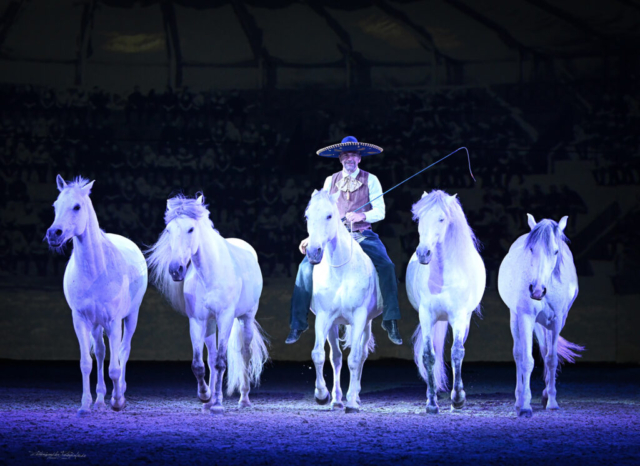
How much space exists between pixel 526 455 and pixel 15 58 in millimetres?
8293

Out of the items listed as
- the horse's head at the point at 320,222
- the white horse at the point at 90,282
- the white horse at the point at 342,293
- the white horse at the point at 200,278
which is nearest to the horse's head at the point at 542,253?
the white horse at the point at 342,293

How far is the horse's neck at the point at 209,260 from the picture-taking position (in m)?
5.83

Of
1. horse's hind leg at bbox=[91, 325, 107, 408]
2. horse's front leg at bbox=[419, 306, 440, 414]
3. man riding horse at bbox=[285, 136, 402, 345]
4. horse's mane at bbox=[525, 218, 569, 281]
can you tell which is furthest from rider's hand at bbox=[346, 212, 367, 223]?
horse's hind leg at bbox=[91, 325, 107, 408]

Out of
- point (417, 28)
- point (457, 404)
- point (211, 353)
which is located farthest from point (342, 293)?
point (417, 28)

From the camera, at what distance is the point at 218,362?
5926mm

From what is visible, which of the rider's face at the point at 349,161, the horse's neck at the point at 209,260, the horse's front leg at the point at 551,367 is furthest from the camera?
the rider's face at the point at 349,161

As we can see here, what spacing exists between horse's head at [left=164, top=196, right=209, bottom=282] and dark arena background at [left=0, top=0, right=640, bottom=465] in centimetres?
407

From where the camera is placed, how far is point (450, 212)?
5.88 m

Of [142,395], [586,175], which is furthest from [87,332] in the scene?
[586,175]

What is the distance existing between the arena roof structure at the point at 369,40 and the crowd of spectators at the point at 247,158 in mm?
308

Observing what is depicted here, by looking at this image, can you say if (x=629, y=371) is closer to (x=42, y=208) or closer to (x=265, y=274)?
(x=265, y=274)

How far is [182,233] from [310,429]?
171 centimetres

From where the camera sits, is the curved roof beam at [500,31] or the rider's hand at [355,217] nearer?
the rider's hand at [355,217]

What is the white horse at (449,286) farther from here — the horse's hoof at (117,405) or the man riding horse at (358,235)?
the horse's hoof at (117,405)
